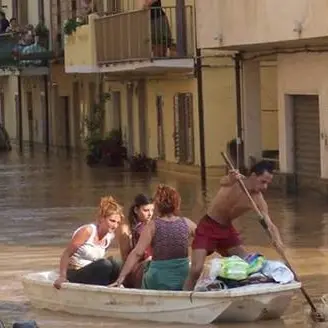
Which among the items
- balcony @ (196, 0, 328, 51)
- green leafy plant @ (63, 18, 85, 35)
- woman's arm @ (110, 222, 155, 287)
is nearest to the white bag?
woman's arm @ (110, 222, 155, 287)

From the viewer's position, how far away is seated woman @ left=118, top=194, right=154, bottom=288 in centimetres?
1167

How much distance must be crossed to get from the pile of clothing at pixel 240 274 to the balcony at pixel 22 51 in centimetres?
3587

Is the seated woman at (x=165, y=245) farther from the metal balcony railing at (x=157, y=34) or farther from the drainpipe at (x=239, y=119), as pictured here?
the metal balcony railing at (x=157, y=34)

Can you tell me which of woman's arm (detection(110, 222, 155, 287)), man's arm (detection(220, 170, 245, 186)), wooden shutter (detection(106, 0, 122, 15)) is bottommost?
woman's arm (detection(110, 222, 155, 287))

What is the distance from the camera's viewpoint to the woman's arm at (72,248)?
1172cm

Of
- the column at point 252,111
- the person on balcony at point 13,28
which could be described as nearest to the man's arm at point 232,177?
the column at point 252,111

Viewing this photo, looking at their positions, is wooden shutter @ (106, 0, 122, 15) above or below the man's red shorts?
above

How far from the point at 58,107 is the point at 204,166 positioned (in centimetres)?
2222

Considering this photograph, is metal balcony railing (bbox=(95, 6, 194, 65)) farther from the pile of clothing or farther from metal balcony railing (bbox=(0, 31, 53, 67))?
the pile of clothing

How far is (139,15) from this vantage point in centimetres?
3089

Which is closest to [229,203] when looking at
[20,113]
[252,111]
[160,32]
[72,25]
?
[252,111]

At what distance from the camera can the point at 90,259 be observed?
11.9 meters

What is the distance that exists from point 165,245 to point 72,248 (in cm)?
94

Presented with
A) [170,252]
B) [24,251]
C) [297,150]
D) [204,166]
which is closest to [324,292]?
[170,252]
